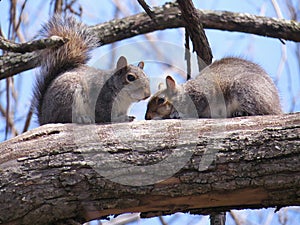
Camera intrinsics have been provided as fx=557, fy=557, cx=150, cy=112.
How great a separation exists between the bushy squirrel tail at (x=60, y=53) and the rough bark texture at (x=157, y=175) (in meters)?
1.08

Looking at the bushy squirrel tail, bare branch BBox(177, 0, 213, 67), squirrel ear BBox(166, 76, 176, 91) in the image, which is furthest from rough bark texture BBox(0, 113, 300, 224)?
squirrel ear BBox(166, 76, 176, 91)

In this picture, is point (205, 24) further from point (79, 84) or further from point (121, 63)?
point (79, 84)

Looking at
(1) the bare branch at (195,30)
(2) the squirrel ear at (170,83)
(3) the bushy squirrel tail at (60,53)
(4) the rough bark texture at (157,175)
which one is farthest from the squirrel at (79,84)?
(4) the rough bark texture at (157,175)

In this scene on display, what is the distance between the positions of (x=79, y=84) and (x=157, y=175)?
1104 millimetres

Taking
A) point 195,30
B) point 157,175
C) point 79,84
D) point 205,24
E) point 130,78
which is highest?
point 205,24

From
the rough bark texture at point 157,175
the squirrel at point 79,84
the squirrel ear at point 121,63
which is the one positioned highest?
the squirrel ear at point 121,63

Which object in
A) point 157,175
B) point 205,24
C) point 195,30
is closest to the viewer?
point 157,175

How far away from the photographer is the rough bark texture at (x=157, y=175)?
2.23m

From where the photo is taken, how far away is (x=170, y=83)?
3.65 metres

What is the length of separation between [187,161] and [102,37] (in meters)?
1.76

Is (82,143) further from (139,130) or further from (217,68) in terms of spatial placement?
(217,68)

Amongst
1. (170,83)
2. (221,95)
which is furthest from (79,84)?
(221,95)

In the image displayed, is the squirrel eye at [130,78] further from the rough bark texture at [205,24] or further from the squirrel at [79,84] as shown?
the rough bark texture at [205,24]

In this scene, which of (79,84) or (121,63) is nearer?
(79,84)
